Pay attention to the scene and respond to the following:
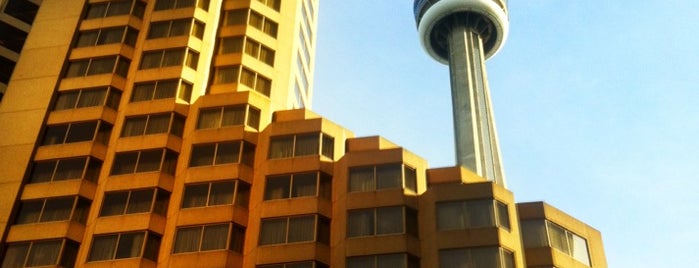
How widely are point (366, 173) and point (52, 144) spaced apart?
23814 mm

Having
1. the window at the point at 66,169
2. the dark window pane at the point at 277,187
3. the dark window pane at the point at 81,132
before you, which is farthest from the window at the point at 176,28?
the dark window pane at the point at 277,187

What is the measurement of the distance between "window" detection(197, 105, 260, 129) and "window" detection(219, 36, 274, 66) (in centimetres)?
859

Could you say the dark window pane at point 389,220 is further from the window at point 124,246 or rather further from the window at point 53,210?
the window at point 53,210

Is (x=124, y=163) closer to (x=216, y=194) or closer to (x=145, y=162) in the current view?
(x=145, y=162)

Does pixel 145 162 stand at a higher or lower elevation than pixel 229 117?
lower

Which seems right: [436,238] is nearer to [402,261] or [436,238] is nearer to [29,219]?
[402,261]

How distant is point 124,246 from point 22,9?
31364 millimetres

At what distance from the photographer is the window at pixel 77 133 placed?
5047 cm

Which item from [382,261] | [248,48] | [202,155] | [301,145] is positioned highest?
[248,48]

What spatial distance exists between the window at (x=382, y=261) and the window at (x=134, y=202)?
14.3 meters

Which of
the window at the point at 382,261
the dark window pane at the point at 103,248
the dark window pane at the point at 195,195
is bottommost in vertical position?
the window at the point at 382,261

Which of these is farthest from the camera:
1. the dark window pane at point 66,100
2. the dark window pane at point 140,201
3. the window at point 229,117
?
the dark window pane at point 66,100

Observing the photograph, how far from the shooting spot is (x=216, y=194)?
46.4m

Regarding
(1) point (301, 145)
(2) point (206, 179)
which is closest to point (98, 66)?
(2) point (206, 179)
